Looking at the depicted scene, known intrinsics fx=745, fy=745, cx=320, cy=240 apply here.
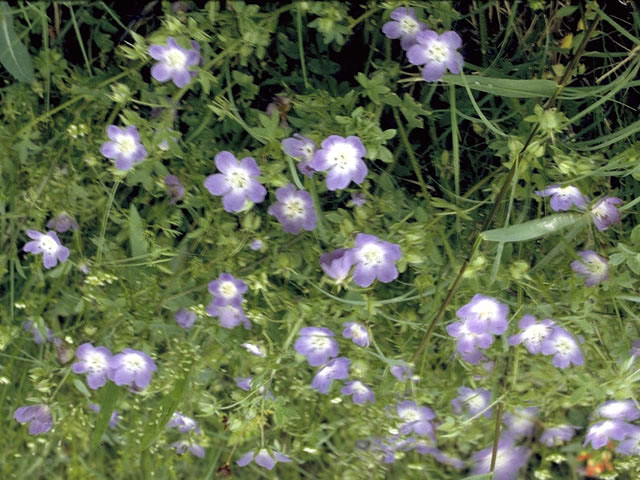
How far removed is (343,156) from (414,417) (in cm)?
58

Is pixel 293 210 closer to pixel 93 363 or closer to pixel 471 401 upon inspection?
pixel 93 363

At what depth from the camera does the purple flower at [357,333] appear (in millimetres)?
1099

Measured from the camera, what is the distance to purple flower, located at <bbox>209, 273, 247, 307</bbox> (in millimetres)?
1120

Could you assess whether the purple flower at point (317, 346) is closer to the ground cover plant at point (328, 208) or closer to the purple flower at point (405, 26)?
the ground cover plant at point (328, 208)

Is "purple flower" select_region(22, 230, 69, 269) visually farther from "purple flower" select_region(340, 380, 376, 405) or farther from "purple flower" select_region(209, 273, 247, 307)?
"purple flower" select_region(340, 380, 376, 405)

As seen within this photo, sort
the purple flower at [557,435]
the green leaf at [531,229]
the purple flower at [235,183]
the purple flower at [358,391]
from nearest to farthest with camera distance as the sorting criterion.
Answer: the green leaf at [531,229] → the purple flower at [235,183] → the purple flower at [358,391] → the purple flower at [557,435]

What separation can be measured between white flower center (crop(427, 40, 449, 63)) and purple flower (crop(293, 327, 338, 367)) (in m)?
0.43

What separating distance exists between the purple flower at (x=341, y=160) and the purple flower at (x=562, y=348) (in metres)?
0.40

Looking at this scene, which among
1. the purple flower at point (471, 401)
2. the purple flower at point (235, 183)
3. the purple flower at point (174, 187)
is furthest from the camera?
the purple flower at point (471, 401)

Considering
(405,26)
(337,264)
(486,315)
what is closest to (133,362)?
(337,264)

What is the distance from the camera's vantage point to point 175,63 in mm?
1063

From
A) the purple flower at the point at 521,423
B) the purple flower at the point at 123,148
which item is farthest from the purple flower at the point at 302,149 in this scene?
the purple flower at the point at 521,423

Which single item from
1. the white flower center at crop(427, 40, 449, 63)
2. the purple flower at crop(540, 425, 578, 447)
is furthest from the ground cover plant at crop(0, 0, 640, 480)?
the purple flower at crop(540, 425, 578, 447)

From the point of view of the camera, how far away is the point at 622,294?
1.13m
